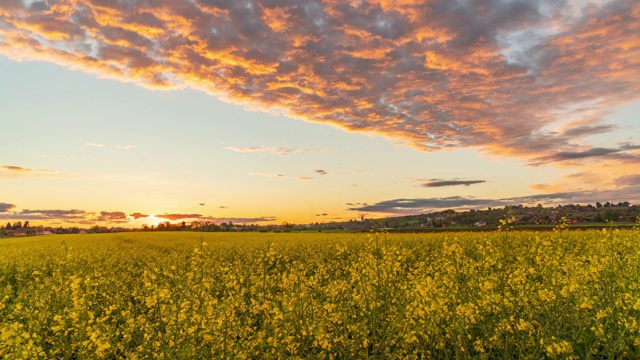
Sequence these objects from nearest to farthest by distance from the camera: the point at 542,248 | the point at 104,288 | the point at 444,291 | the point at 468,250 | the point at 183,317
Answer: the point at 183,317 → the point at 444,291 → the point at 542,248 → the point at 104,288 → the point at 468,250

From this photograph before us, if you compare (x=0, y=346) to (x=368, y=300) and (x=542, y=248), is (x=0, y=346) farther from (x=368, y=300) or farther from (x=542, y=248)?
(x=542, y=248)

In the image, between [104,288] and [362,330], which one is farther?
[104,288]

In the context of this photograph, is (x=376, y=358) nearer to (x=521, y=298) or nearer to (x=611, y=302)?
(x=521, y=298)

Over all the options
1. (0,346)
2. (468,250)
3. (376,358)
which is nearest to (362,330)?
(376,358)

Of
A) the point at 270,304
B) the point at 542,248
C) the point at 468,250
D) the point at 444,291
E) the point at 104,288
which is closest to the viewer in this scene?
the point at 444,291

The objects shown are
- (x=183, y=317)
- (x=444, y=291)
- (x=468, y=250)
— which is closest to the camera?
(x=183, y=317)

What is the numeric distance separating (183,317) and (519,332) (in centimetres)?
617

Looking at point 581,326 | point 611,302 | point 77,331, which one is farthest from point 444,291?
point 77,331

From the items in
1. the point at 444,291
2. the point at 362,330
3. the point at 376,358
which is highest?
the point at 444,291

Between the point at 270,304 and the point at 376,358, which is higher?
the point at 270,304

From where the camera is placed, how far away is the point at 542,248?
9.81m

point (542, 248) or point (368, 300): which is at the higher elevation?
point (542, 248)

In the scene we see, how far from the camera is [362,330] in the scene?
709 centimetres

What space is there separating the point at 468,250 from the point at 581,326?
1495 cm
